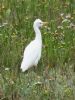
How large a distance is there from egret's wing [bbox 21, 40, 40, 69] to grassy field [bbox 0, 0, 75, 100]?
13cm

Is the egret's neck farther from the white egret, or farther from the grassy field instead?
the grassy field

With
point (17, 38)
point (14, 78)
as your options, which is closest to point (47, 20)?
point (17, 38)

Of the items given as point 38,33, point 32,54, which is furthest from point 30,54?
point 38,33

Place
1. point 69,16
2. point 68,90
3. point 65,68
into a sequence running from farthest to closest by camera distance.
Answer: point 69,16 → point 65,68 → point 68,90

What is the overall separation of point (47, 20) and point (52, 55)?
1.90 m

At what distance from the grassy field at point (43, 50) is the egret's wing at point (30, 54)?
13 cm

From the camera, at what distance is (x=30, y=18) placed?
1119cm

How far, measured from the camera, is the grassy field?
804 cm

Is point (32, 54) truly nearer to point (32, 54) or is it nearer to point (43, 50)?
point (32, 54)

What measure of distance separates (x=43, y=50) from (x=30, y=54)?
1.63 ft

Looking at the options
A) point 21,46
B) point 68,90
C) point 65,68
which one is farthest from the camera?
point 21,46

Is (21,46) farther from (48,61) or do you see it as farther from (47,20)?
(47,20)

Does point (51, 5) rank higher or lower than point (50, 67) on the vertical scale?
higher

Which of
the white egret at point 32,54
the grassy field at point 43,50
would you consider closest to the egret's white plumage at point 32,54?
the white egret at point 32,54
